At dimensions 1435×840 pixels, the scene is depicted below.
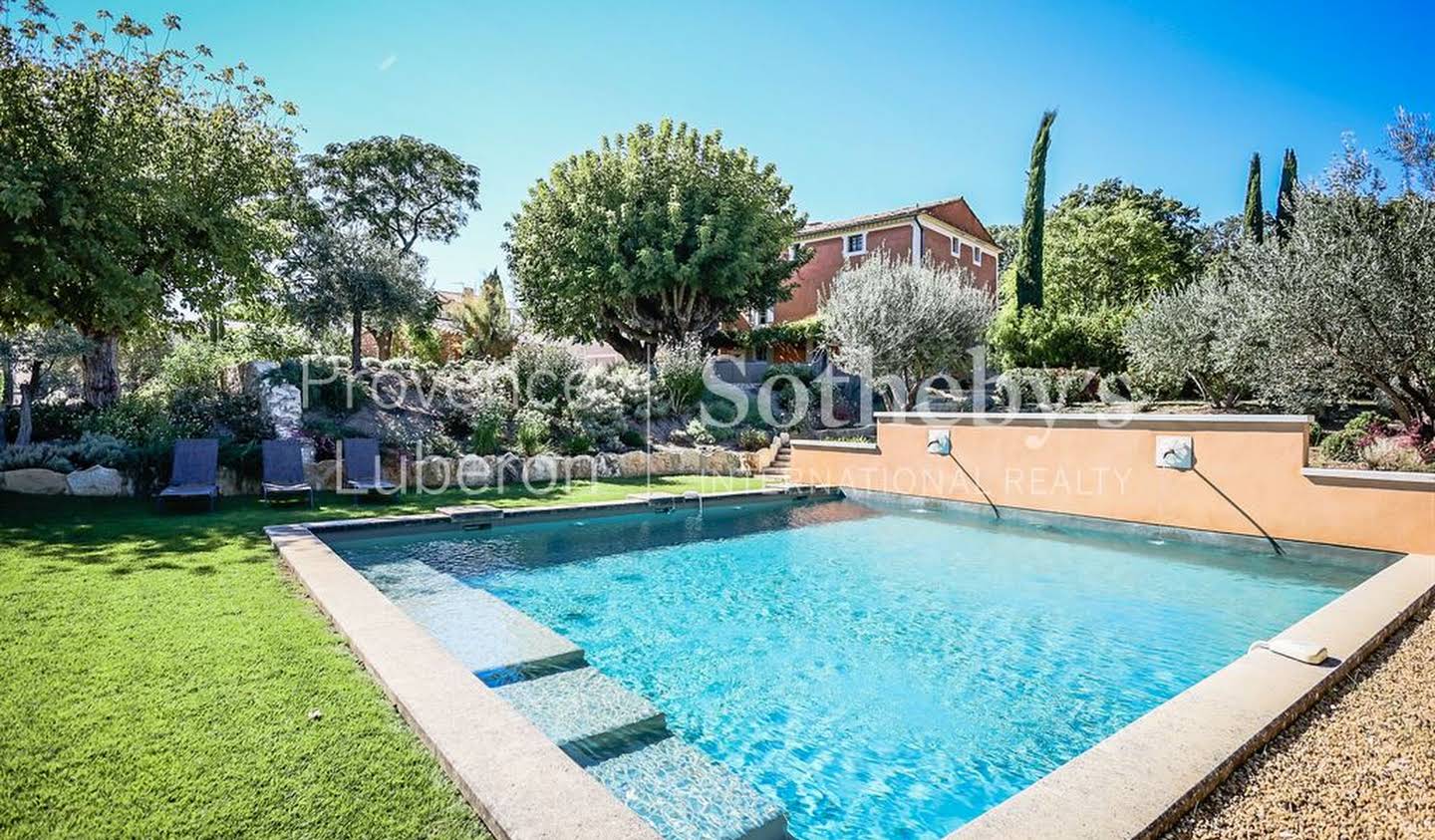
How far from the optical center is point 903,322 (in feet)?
57.2

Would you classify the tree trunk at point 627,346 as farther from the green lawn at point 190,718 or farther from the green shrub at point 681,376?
the green lawn at point 190,718

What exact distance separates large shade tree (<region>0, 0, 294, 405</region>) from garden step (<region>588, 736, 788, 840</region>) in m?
11.9

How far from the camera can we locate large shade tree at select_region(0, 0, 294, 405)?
10031 mm

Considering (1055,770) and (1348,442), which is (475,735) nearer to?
(1055,770)

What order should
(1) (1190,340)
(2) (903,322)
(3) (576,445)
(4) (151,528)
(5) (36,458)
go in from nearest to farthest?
1. (4) (151,528)
2. (5) (36,458)
3. (3) (576,445)
4. (1) (1190,340)
5. (2) (903,322)

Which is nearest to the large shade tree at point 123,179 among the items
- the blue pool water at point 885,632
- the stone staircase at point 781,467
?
the blue pool water at point 885,632

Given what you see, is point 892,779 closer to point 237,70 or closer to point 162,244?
point 162,244

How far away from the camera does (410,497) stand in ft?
34.8

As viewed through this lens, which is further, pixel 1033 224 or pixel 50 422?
pixel 1033 224

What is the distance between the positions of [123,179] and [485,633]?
11.2 metres

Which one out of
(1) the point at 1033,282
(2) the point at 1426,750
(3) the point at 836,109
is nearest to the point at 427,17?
(3) the point at 836,109

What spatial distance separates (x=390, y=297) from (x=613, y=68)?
7.70 metres

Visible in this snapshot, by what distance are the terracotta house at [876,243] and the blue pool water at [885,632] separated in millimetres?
19593

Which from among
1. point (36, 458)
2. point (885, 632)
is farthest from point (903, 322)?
point (36, 458)
